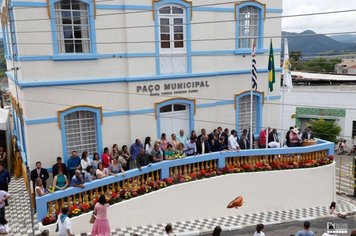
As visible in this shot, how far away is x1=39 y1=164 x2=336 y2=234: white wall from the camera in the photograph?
10375 mm

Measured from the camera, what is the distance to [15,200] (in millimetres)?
11234

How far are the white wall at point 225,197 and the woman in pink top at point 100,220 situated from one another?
90cm

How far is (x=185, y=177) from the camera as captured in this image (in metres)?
11.4

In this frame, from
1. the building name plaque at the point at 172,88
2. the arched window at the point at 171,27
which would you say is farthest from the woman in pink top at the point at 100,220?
the arched window at the point at 171,27

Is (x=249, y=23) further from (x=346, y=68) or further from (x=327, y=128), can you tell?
(x=346, y=68)

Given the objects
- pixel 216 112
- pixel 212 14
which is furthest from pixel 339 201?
pixel 212 14

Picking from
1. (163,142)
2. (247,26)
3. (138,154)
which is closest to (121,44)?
(163,142)

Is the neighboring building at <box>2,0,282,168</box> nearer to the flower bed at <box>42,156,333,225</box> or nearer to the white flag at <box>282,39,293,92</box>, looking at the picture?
the white flag at <box>282,39,293,92</box>

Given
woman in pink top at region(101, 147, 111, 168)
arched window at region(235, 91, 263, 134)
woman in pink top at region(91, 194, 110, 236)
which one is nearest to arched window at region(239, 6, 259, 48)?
arched window at region(235, 91, 263, 134)

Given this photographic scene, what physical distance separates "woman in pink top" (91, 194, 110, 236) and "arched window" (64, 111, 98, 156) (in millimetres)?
3648

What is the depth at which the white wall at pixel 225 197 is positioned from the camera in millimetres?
10375

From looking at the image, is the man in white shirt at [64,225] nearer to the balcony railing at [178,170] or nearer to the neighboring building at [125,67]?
the balcony railing at [178,170]

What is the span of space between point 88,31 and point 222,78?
17.1 ft

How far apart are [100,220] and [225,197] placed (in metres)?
4.54
